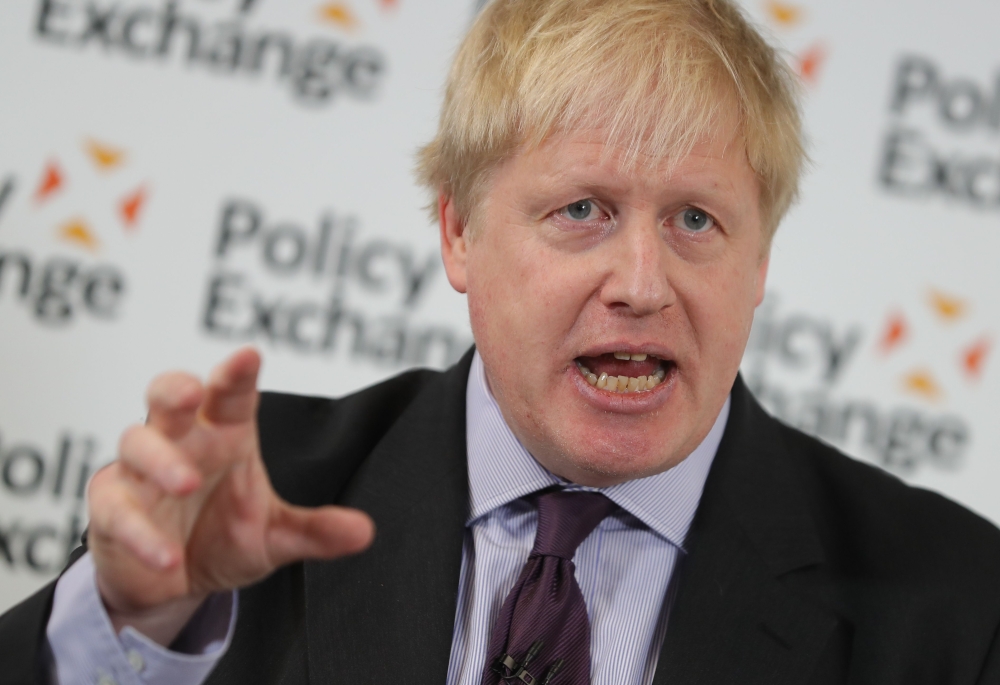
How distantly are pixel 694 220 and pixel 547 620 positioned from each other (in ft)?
1.90

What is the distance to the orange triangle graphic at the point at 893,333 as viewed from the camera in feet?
8.32

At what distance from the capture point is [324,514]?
3.48ft

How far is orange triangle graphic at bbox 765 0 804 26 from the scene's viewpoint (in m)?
2.55

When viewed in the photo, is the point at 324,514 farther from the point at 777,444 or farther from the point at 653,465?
the point at 777,444

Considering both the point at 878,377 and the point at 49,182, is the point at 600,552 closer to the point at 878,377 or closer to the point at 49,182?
the point at 878,377

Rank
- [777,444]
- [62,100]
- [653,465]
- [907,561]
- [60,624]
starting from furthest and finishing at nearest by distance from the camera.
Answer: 1. [62,100]
2. [777,444]
3. [907,561]
4. [653,465]
5. [60,624]

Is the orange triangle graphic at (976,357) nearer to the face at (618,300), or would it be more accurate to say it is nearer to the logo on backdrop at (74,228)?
the face at (618,300)

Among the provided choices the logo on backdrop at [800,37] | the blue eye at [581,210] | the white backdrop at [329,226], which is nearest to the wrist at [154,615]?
the blue eye at [581,210]

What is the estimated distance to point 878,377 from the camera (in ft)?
8.32

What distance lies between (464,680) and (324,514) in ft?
1.67

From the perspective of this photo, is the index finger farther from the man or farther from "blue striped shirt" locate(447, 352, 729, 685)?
"blue striped shirt" locate(447, 352, 729, 685)

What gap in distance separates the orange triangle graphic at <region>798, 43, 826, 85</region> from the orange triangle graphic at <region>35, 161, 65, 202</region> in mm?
1751

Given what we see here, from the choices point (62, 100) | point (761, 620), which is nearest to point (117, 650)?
point (761, 620)

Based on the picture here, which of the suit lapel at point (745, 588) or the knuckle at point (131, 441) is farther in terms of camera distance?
the suit lapel at point (745, 588)
